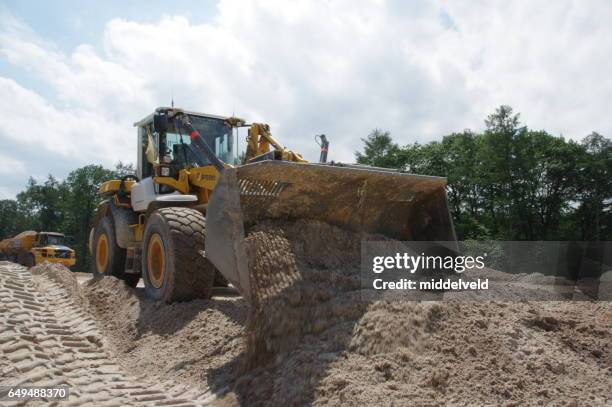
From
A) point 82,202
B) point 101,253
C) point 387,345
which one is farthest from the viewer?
point 82,202

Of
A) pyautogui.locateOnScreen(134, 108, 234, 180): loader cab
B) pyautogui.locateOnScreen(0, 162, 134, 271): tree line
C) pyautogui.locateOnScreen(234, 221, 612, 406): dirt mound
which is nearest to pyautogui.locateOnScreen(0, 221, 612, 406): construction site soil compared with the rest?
pyautogui.locateOnScreen(234, 221, 612, 406): dirt mound

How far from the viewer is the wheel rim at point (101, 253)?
872cm

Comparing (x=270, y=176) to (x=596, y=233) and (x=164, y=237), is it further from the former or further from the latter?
(x=596, y=233)

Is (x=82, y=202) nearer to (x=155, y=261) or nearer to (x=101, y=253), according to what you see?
(x=101, y=253)

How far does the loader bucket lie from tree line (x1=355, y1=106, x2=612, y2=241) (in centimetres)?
2321

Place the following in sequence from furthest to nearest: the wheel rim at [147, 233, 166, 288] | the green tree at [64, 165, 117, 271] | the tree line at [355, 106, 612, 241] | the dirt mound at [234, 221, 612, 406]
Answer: the green tree at [64, 165, 117, 271] → the tree line at [355, 106, 612, 241] → the wheel rim at [147, 233, 166, 288] → the dirt mound at [234, 221, 612, 406]

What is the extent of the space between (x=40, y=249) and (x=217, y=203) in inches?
814

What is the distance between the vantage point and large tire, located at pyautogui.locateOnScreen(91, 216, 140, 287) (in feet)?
26.9

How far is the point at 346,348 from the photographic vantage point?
11.7ft

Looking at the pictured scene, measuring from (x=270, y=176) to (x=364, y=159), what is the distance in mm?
30694

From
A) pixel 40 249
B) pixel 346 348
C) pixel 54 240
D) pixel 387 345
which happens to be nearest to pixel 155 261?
pixel 346 348

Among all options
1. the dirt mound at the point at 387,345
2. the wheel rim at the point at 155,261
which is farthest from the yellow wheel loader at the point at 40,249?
the dirt mound at the point at 387,345

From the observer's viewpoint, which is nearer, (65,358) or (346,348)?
(346,348)

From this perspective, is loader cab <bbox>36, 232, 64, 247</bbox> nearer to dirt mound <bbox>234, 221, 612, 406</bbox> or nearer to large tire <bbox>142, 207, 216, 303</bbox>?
large tire <bbox>142, 207, 216, 303</bbox>
